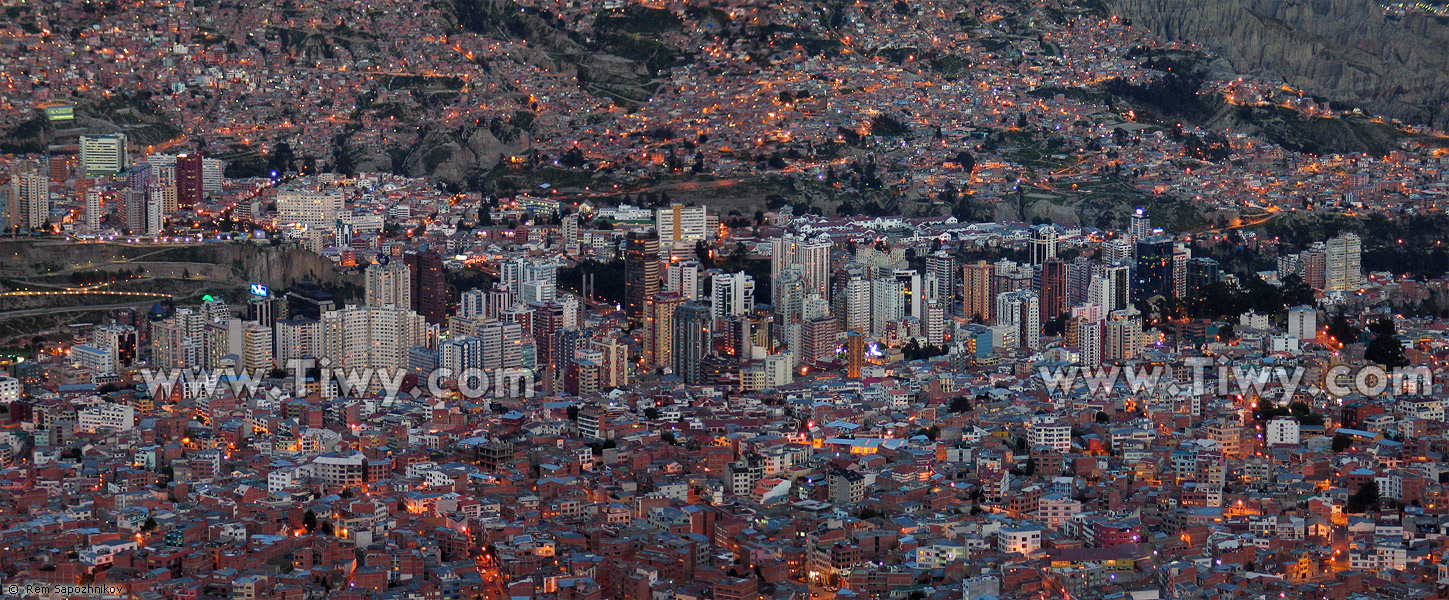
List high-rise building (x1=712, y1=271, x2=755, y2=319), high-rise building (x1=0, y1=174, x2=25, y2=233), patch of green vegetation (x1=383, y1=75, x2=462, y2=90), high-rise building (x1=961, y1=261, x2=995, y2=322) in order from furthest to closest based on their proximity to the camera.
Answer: patch of green vegetation (x1=383, y1=75, x2=462, y2=90)
high-rise building (x1=0, y1=174, x2=25, y2=233)
high-rise building (x1=961, y1=261, x2=995, y2=322)
high-rise building (x1=712, y1=271, x2=755, y2=319)

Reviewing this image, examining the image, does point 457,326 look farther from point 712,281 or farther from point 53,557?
point 53,557

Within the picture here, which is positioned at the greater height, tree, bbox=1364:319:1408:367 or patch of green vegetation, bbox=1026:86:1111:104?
patch of green vegetation, bbox=1026:86:1111:104

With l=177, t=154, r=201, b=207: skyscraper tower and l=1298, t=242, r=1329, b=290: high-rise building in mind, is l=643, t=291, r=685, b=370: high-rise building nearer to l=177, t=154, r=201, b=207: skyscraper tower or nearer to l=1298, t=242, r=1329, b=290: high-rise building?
l=1298, t=242, r=1329, b=290: high-rise building

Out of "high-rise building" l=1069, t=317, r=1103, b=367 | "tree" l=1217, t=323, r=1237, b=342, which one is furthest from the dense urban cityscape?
"tree" l=1217, t=323, r=1237, b=342

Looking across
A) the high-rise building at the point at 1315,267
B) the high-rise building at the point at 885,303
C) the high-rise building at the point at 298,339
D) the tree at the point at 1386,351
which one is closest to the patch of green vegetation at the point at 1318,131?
the high-rise building at the point at 1315,267

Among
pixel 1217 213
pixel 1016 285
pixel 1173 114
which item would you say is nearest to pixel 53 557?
pixel 1016 285
